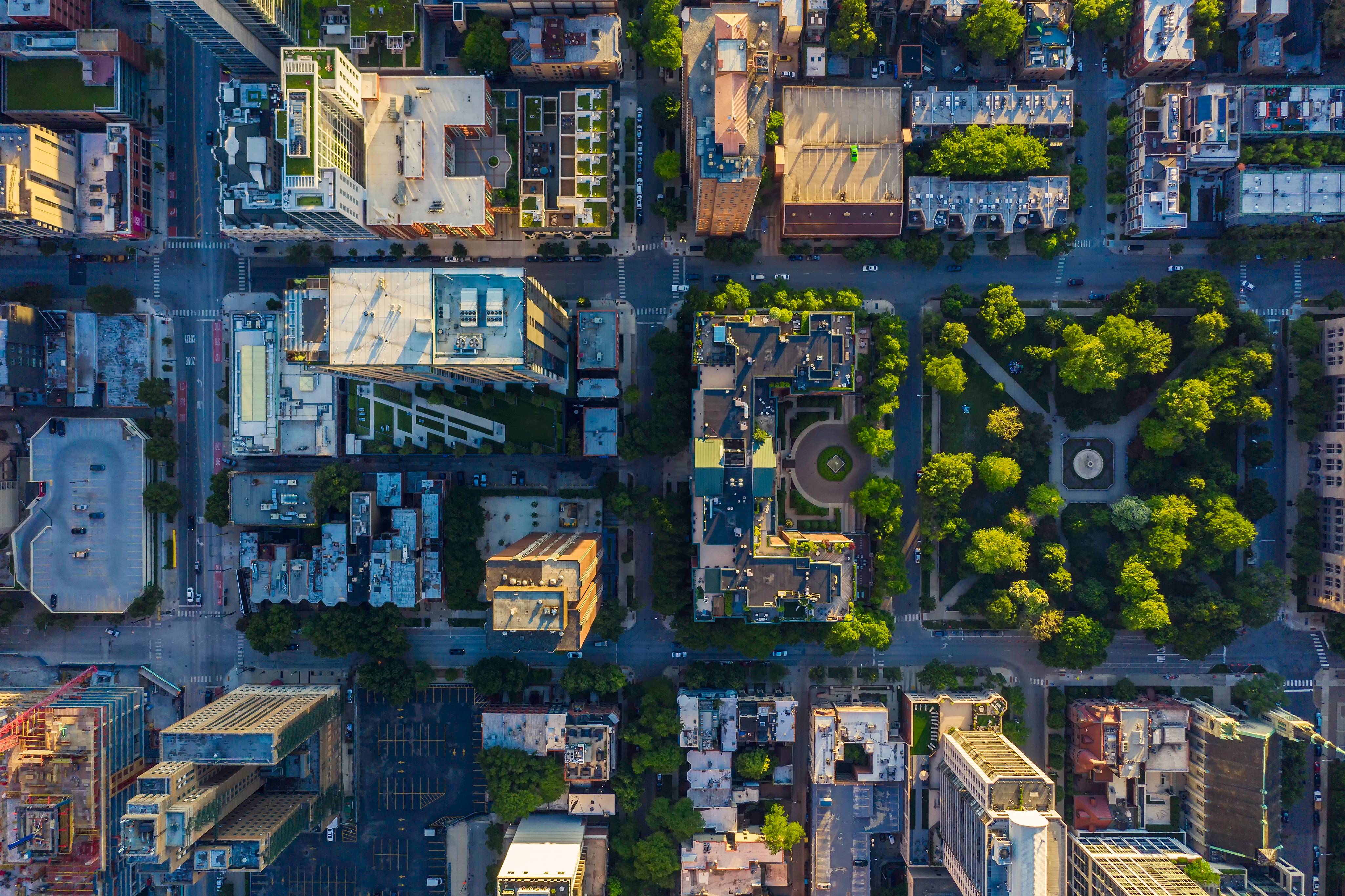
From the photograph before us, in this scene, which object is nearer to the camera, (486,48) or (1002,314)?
(486,48)

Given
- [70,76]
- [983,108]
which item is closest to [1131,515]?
[983,108]

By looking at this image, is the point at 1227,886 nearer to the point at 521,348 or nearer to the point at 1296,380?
the point at 1296,380

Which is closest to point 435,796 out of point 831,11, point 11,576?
point 11,576

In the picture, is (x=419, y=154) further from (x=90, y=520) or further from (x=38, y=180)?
(x=90, y=520)

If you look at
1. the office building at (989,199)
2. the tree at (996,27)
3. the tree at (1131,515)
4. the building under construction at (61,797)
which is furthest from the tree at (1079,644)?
the building under construction at (61,797)

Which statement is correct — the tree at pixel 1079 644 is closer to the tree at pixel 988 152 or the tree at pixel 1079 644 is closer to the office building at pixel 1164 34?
the tree at pixel 988 152
